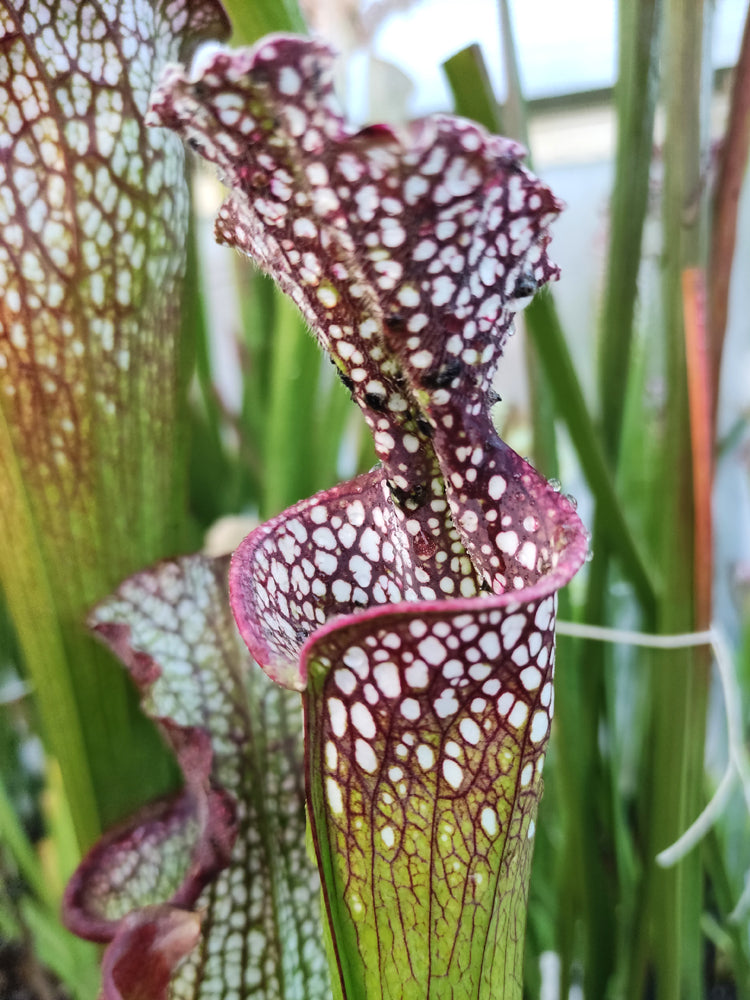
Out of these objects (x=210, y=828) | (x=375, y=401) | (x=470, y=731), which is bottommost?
(x=210, y=828)

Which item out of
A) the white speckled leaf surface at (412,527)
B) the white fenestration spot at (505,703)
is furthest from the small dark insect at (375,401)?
the white fenestration spot at (505,703)

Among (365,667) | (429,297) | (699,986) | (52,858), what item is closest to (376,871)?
(365,667)

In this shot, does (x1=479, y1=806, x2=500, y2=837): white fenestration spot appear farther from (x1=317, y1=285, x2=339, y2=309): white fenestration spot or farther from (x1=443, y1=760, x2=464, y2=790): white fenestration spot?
(x1=317, y1=285, x2=339, y2=309): white fenestration spot

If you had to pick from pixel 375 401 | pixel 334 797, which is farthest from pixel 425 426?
pixel 334 797

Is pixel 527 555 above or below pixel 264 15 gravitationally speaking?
below

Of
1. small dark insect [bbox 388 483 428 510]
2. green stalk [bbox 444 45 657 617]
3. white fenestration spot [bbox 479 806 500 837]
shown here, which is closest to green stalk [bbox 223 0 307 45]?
green stalk [bbox 444 45 657 617]

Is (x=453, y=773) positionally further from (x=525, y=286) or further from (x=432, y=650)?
(x=525, y=286)

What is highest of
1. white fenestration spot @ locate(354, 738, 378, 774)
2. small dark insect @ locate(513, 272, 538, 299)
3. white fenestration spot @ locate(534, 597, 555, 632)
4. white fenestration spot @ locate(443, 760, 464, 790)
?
small dark insect @ locate(513, 272, 538, 299)
